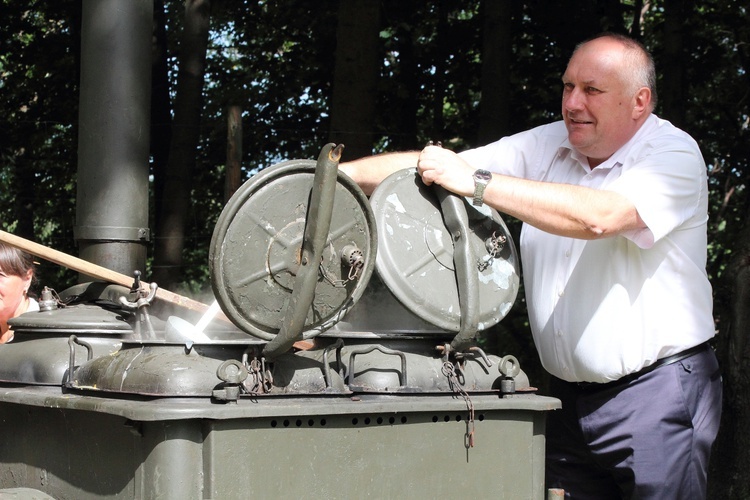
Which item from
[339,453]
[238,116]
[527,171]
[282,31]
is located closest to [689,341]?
[527,171]

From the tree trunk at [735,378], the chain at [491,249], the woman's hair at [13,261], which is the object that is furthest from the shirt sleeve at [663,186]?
the woman's hair at [13,261]

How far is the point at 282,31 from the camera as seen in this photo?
9234mm

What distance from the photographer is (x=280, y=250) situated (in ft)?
8.45

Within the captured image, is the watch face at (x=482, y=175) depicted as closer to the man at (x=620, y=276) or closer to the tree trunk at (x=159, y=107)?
the man at (x=620, y=276)

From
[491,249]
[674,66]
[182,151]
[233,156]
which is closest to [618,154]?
[491,249]

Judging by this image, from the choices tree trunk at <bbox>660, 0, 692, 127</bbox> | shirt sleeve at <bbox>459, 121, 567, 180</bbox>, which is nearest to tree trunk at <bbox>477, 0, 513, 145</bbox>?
tree trunk at <bbox>660, 0, 692, 127</bbox>

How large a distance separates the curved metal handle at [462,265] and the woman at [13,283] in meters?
1.85

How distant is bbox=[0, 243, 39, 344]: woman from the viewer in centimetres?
397

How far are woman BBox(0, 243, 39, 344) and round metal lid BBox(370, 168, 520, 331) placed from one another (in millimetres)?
1731

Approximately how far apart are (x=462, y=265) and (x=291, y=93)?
613 centimetres

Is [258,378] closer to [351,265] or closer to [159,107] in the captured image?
[351,265]

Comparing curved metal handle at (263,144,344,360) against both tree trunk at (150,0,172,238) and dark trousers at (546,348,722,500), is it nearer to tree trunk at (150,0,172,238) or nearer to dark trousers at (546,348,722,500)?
dark trousers at (546,348,722,500)

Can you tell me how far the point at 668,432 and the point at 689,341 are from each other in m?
0.28

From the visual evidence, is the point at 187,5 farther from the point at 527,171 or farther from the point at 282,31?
the point at 527,171
